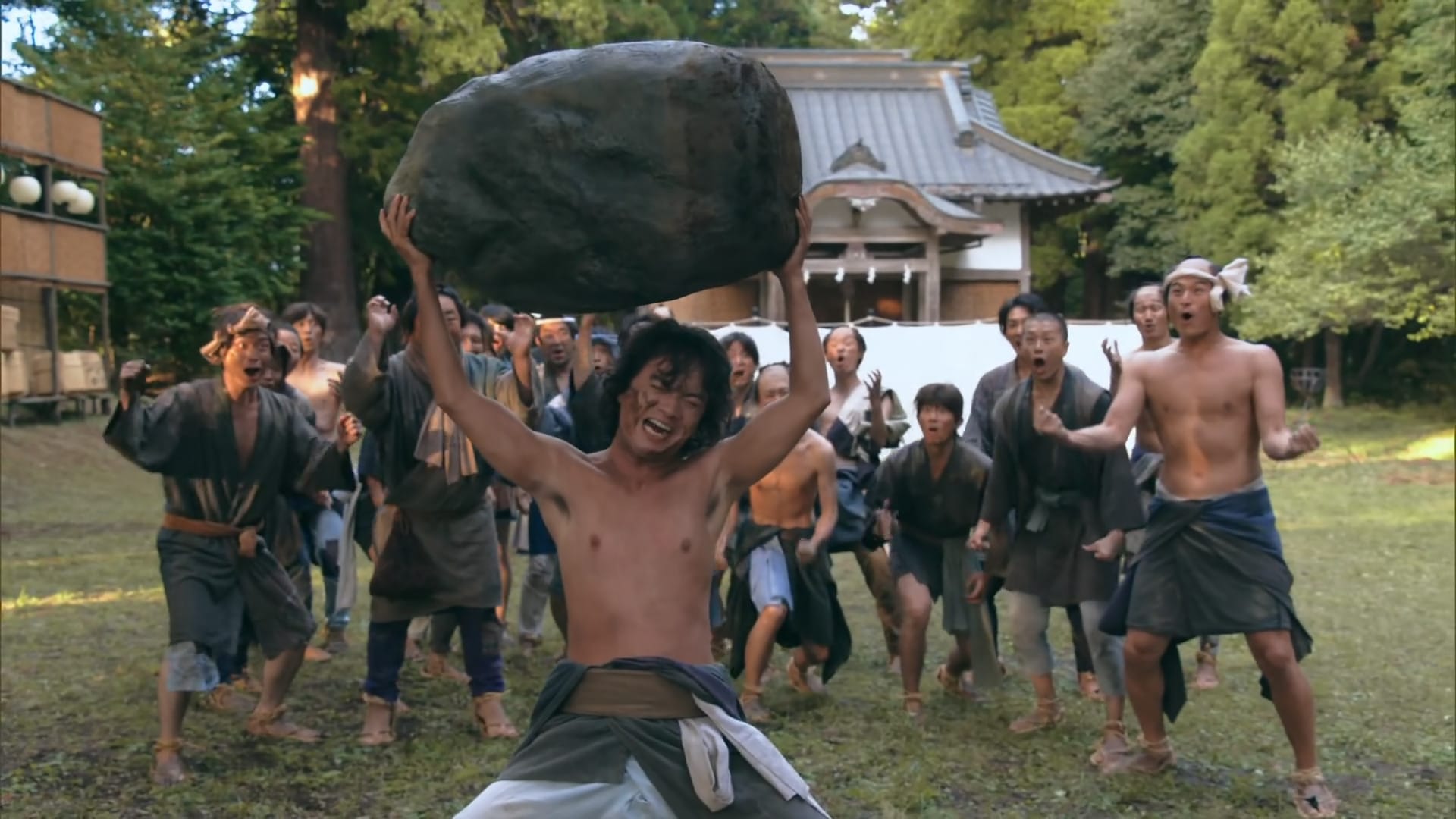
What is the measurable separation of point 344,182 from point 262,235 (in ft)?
6.97

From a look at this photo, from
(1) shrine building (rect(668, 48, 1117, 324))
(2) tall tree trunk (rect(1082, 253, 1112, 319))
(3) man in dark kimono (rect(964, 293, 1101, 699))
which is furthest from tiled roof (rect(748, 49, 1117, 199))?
(3) man in dark kimono (rect(964, 293, 1101, 699))

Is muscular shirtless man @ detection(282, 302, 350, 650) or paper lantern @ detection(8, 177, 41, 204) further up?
paper lantern @ detection(8, 177, 41, 204)

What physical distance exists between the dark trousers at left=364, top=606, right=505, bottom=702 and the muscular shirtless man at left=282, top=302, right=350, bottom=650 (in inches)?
55.9

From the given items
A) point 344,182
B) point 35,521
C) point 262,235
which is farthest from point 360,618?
point 344,182

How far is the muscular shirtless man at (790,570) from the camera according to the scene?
604 cm

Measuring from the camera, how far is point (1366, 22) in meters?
23.0

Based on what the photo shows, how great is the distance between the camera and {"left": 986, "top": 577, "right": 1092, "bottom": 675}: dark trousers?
6254mm

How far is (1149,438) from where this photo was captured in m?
6.57

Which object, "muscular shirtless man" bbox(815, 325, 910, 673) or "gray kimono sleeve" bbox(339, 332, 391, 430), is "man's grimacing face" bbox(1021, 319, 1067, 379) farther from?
"gray kimono sleeve" bbox(339, 332, 391, 430)

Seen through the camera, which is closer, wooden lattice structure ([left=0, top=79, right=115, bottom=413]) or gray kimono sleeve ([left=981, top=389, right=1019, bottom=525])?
gray kimono sleeve ([left=981, top=389, right=1019, bottom=525])

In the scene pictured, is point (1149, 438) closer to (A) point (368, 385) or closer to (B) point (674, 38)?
(A) point (368, 385)

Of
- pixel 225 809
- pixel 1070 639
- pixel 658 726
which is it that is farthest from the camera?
pixel 1070 639

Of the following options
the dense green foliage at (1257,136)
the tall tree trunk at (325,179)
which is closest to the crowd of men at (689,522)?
the tall tree trunk at (325,179)

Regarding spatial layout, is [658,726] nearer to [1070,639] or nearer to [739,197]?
[739,197]
